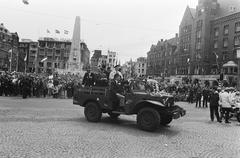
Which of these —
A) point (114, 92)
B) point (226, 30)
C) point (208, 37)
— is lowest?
point (114, 92)

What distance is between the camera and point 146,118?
10141 millimetres

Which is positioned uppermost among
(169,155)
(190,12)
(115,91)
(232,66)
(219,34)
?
(190,12)

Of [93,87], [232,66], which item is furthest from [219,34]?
[93,87]

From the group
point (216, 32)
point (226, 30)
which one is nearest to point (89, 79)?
point (226, 30)

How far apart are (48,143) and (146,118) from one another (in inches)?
160

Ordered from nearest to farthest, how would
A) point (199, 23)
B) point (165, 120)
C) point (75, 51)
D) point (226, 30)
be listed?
point (165, 120)
point (75, 51)
point (226, 30)
point (199, 23)

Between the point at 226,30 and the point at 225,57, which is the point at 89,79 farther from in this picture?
the point at 226,30

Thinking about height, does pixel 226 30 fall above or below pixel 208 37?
above

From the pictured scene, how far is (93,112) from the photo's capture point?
11.5 meters

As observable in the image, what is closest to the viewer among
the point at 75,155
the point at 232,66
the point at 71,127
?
the point at 75,155

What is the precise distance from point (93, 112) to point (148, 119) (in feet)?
8.65

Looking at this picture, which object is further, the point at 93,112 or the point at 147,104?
the point at 93,112

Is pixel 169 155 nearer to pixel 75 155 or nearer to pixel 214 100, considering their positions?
pixel 75 155

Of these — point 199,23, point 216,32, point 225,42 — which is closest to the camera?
point 225,42
